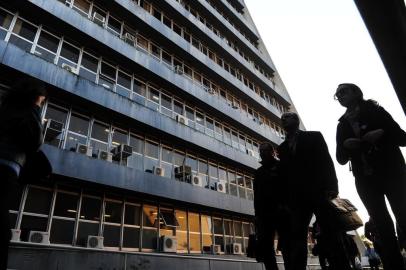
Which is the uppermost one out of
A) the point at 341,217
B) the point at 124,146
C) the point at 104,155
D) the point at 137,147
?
the point at 137,147

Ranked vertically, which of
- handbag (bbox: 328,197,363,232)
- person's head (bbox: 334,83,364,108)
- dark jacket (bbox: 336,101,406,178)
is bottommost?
handbag (bbox: 328,197,363,232)

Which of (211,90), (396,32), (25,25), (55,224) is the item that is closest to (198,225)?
(55,224)

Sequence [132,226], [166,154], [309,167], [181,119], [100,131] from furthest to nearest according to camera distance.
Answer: [181,119], [166,154], [100,131], [132,226], [309,167]

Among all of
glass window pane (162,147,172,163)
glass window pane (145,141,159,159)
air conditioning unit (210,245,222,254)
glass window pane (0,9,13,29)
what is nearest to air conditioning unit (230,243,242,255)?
air conditioning unit (210,245,222,254)

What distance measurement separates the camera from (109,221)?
1298cm

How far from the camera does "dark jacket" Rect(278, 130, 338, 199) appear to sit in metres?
2.92

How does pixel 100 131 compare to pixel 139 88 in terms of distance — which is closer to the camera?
pixel 100 131

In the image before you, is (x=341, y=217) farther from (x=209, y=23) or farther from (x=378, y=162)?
(x=209, y=23)

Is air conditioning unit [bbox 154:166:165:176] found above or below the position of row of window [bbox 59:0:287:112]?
below

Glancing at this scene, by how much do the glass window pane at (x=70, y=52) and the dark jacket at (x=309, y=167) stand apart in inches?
555

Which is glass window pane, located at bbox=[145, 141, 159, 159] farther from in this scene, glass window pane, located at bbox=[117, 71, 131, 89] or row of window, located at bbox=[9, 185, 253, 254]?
glass window pane, located at bbox=[117, 71, 131, 89]

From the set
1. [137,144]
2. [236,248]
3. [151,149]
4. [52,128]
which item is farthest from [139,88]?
[236,248]

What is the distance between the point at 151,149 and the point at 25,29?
8.19 m

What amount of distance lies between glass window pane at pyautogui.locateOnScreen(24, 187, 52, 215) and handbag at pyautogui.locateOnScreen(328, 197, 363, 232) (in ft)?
35.0
